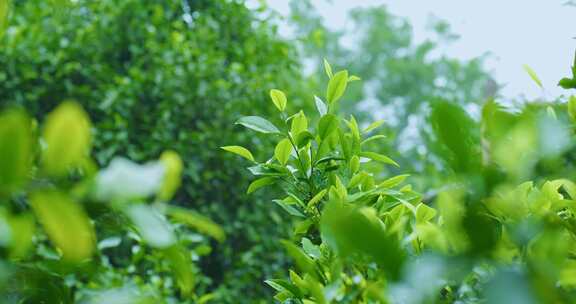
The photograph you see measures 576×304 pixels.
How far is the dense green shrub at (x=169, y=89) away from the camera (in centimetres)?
410

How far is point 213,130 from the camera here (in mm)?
4195

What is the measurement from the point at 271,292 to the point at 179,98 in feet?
4.32

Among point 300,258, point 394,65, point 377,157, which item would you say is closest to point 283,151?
point 377,157

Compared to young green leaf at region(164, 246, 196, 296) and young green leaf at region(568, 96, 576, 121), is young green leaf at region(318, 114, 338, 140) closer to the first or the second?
young green leaf at region(568, 96, 576, 121)

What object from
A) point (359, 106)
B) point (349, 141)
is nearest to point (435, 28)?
point (359, 106)

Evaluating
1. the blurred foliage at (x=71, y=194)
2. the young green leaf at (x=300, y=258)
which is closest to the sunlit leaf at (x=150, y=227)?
the blurred foliage at (x=71, y=194)

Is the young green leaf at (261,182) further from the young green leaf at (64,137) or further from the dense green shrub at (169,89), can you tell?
the dense green shrub at (169,89)

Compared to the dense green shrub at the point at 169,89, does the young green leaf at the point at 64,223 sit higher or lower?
higher

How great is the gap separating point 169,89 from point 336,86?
3281 mm

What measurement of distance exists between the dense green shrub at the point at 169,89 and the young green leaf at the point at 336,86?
2840 mm

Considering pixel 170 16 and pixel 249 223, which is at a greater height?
pixel 170 16

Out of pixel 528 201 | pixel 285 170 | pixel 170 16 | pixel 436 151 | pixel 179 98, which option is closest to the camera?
pixel 436 151

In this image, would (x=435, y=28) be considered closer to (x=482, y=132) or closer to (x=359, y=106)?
(x=359, y=106)

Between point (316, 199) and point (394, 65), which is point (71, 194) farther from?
point (394, 65)
